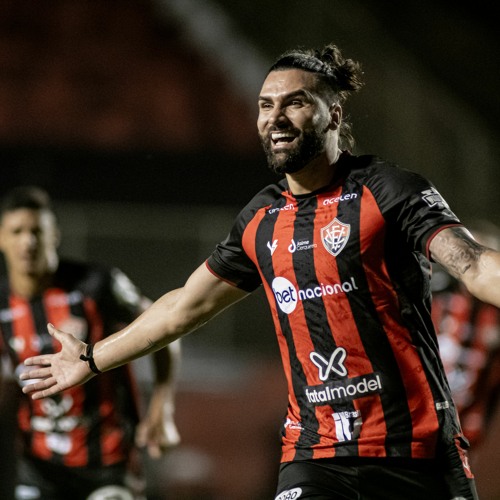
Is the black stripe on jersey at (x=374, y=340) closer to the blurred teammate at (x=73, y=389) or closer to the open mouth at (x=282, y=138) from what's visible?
the open mouth at (x=282, y=138)

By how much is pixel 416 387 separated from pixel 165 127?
12476 millimetres

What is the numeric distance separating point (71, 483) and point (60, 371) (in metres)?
1.54

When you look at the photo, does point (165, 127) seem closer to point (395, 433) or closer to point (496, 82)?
point (496, 82)

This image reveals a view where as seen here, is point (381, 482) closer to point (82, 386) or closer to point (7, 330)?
point (82, 386)

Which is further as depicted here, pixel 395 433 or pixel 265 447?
pixel 265 447

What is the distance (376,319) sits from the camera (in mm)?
3168

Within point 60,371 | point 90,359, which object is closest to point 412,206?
point 90,359

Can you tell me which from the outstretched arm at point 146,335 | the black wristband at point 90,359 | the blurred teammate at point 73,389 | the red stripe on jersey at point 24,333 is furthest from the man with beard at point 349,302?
the red stripe on jersey at point 24,333

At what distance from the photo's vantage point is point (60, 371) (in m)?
3.69

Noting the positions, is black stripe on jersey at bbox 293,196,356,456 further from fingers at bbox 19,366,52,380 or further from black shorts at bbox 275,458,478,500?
fingers at bbox 19,366,52,380

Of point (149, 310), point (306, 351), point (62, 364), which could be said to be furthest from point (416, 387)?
point (62, 364)

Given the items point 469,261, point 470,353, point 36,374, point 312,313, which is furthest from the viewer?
point 470,353

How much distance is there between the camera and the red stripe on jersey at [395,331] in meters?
3.15

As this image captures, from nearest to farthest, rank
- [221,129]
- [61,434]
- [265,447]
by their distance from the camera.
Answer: [61,434] < [265,447] < [221,129]
